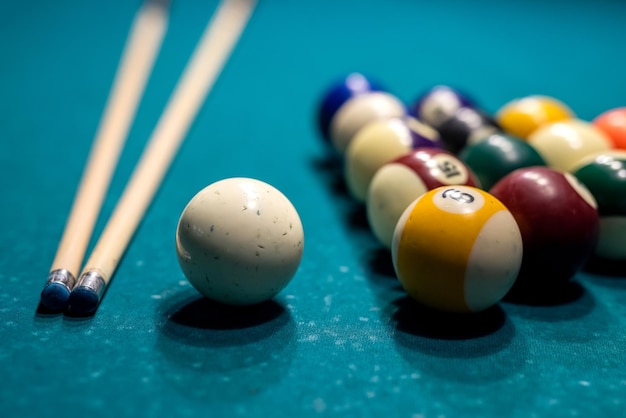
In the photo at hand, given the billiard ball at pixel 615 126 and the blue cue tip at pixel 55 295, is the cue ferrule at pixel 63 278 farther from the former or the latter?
the billiard ball at pixel 615 126

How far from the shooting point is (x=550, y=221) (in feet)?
9.34

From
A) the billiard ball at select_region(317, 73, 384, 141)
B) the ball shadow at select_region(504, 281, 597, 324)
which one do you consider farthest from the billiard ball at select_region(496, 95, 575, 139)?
the ball shadow at select_region(504, 281, 597, 324)

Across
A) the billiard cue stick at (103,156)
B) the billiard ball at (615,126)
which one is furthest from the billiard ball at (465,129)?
the billiard cue stick at (103,156)

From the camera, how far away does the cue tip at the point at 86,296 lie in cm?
263

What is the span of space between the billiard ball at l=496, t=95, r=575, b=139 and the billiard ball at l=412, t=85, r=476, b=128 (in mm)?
218

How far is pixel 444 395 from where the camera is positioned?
7.51 ft

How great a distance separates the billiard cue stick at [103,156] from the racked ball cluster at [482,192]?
1188mm

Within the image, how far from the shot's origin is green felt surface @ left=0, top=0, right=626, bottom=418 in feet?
7.44

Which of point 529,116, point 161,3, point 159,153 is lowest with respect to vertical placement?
point 161,3

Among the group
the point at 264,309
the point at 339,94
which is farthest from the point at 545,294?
the point at 339,94

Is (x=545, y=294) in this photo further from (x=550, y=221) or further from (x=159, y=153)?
(x=159, y=153)

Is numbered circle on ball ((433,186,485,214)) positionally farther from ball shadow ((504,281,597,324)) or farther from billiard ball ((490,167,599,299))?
ball shadow ((504,281,597,324))

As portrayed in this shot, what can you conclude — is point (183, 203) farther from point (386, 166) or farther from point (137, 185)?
point (386, 166)

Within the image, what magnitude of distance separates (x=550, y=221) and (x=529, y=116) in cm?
144
